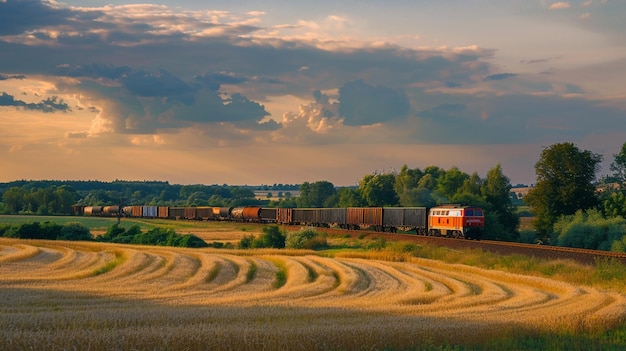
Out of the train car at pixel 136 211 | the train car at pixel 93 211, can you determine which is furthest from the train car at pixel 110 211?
the train car at pixel 136 211

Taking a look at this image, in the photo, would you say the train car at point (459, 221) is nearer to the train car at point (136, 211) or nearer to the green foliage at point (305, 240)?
the green foliage at point (305, 240)

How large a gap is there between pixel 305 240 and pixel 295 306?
44.4m

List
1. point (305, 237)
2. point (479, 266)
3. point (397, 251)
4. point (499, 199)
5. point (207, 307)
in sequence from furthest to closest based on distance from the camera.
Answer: point (499, 199)
point (305, 237)
point (397, 251)
point (479, 266)
point (207, 307)

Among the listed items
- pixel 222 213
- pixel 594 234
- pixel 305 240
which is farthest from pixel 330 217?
pixel 222 213

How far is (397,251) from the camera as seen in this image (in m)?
55.3

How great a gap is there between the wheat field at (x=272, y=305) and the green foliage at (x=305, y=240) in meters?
22.3

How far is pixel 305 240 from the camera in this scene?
227 ft

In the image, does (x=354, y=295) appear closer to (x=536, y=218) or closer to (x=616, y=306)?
(x=616, y=306)

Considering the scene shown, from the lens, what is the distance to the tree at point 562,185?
88.0 meters

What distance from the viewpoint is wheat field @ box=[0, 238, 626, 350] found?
18125 mm

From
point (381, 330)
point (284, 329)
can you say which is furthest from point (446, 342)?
point (284, 329)

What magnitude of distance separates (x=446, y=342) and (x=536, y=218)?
248 ft

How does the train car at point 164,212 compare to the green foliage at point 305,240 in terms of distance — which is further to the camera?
the train car at point 164,212

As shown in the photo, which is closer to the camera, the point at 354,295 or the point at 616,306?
the point at 616,306
